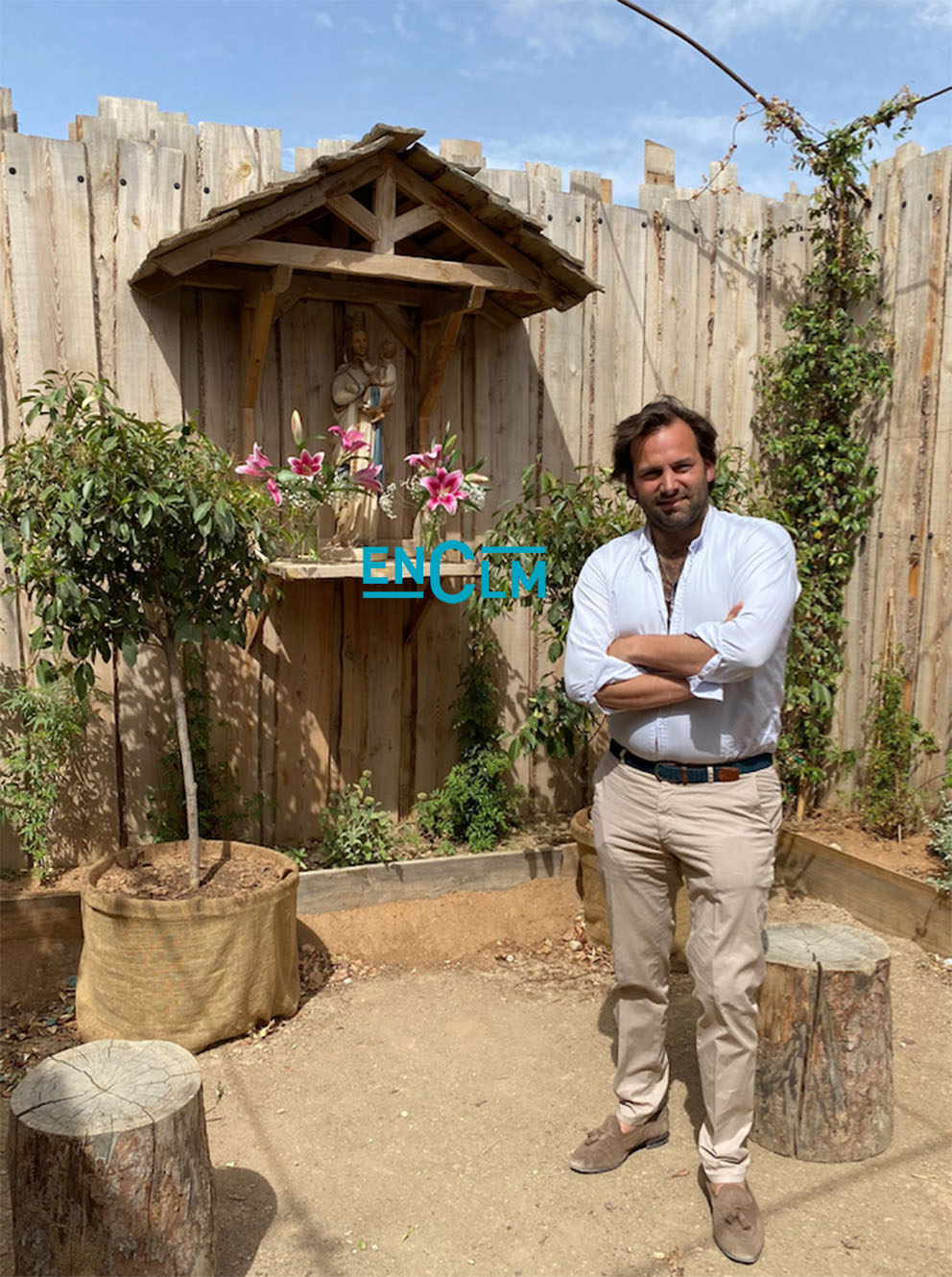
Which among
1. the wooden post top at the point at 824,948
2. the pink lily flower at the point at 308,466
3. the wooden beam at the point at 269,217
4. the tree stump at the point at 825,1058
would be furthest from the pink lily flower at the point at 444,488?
the tree stump at the point at 825,1058

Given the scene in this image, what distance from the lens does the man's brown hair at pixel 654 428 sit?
104 inches

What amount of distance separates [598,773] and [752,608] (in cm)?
72

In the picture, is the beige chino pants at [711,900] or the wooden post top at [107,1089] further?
the beige chino pants at [711,900]

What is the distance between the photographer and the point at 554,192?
4539mm

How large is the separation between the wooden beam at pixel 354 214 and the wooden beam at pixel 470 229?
0.18m

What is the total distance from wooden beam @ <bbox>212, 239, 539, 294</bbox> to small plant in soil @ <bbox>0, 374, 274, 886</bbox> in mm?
734

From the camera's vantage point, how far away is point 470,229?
3.86m

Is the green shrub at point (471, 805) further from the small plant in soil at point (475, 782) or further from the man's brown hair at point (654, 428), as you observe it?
the man's brown hair at point (654, 428)

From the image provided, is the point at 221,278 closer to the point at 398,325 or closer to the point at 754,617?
the point at 398,325

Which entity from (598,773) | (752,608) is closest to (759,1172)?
(598,773)

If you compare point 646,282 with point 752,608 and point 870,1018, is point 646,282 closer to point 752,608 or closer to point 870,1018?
point 752,608

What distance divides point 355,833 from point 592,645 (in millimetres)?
1898

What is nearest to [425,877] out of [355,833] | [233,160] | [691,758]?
[355,833]

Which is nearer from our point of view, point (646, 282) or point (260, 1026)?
point (260, 1026)
